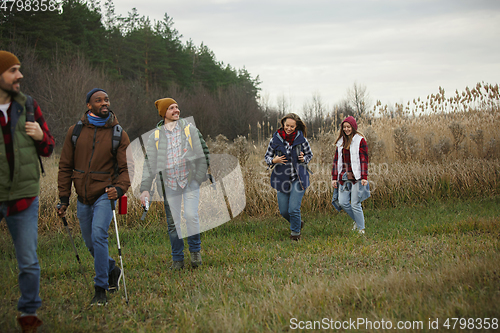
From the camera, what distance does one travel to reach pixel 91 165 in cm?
400

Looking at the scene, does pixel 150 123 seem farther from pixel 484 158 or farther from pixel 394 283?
pixel 394 283

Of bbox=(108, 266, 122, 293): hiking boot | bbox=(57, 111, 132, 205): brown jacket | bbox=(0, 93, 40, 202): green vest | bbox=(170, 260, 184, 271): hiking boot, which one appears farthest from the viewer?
bbox=(170, 260, 184, 271): hiking boot

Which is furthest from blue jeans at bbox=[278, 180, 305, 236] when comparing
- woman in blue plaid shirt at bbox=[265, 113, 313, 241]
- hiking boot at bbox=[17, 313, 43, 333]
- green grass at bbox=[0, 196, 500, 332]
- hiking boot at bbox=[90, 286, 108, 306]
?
hiking boot at bbox=[17, 313, 43, 333]

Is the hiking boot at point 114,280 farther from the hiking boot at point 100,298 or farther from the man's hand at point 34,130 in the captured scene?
the man's hand at point 34,130

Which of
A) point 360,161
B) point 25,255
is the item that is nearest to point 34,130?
point 25,255

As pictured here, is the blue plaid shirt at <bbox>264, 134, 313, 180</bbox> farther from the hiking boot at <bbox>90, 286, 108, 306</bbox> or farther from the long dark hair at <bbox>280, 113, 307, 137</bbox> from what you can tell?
the hiking boot at <bbox>90, 286, 108, 306</bbox>

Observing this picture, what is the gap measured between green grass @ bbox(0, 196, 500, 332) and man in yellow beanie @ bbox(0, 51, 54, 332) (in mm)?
412

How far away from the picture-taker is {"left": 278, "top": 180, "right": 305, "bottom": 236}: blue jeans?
631 centimetres

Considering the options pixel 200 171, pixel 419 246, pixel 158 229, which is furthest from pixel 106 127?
pixel 419 246

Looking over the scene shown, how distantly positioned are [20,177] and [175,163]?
2.07 metres

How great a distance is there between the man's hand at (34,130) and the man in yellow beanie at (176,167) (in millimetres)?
1775

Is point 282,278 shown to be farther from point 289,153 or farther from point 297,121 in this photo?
point 297,121

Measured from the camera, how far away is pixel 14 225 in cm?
318

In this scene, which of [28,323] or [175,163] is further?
[175,163]
